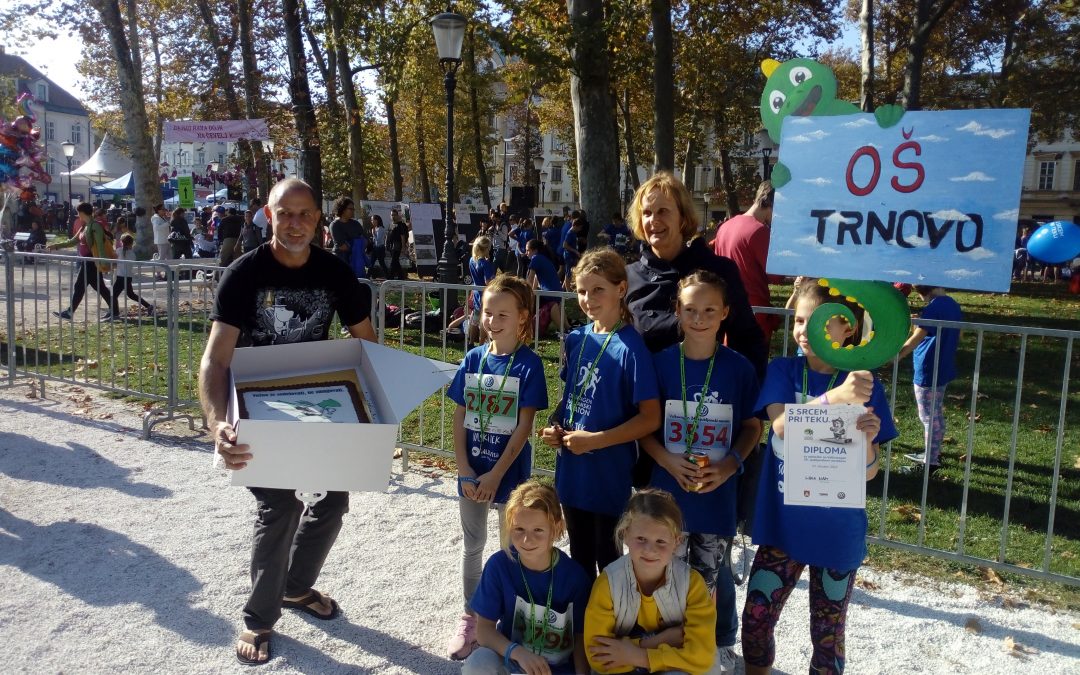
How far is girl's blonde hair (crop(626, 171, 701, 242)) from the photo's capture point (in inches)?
129

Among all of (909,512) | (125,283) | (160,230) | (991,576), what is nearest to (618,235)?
(125,283)

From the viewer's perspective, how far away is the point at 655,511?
109 inches

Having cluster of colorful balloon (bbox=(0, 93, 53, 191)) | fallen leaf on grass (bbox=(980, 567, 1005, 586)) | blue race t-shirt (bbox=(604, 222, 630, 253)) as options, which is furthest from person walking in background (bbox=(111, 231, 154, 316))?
blue race t-shirt (bbox=(604, 222, 630, 253))

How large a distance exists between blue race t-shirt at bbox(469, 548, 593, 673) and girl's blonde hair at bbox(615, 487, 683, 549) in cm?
31

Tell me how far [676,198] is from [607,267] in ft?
1.28

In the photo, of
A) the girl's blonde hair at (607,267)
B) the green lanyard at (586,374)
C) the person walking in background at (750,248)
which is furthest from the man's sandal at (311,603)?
the person walking in background at (750,248)

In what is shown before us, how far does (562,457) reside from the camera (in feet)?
11.1

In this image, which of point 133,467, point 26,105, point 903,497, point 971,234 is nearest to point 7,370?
point 133,467

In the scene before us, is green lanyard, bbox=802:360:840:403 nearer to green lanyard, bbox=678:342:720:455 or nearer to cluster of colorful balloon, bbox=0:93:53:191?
green lanyard, bbox=678:342:720:455

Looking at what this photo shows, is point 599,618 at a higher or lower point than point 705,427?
lower

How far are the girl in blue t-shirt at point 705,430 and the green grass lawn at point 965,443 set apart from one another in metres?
1.74

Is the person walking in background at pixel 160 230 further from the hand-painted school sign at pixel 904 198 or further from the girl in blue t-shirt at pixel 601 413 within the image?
the hand-painted school sign at pixel 904 198

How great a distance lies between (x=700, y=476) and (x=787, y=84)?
1.40 meters

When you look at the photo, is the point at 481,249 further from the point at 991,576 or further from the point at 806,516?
the point at 806,516
